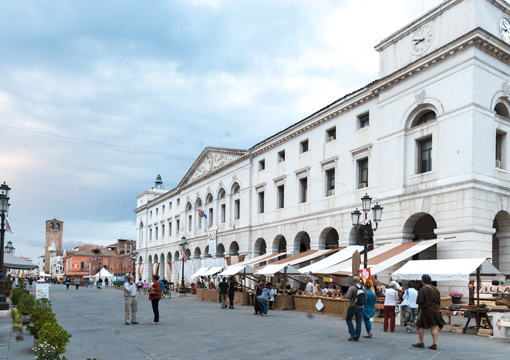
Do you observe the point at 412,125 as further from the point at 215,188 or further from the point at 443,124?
the point at 215,188

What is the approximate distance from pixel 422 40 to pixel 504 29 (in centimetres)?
362

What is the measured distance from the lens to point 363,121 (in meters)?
27.7

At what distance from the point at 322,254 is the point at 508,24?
1468cm

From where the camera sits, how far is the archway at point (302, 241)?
32.5 meters

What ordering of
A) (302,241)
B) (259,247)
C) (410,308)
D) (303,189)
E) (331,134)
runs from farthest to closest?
(259,247) < (302,241) < (303,189) < (331,134) < (410,308)

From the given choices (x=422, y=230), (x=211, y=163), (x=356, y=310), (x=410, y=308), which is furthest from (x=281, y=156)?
(x=356, y=310)

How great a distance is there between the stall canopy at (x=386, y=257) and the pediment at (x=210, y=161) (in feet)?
65.3

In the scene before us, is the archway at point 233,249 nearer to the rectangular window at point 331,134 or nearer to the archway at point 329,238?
the archway at point 329,238

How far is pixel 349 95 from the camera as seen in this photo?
92.7ft

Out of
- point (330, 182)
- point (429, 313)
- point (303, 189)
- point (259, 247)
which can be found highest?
point (330, 182)

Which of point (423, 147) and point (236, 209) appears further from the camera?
point (236, 209)

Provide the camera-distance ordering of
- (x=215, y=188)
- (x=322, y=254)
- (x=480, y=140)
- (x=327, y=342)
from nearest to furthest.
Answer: (x=327, y=342)
(x=480, y=140)
(x=322, y=254)
(x=215, y=188)

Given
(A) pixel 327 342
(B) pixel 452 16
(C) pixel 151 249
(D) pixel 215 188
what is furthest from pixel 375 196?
(C) pixel 151 249

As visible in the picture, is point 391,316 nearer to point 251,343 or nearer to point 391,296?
point 391,296
